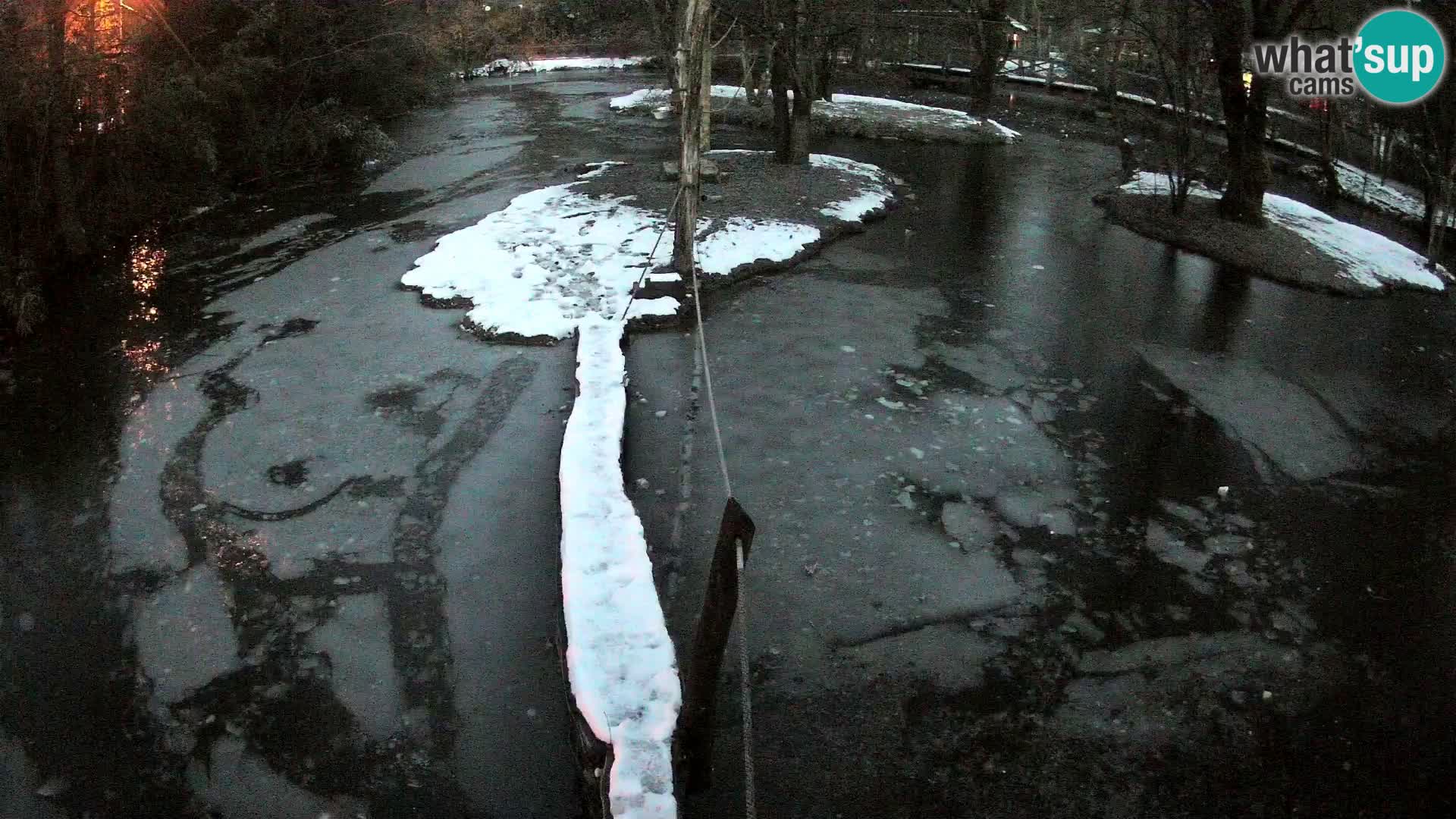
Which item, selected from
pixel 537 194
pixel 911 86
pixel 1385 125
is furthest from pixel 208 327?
pixel 911 86

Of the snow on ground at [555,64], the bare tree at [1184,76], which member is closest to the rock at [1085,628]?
the bare tree at [1184,76]

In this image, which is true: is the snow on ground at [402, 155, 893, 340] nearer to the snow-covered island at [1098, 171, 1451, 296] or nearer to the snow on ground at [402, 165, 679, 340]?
the snow on ground at [402, 165, 679, 340]

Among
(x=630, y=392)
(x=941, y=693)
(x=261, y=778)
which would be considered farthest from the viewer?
(x=630, y=392)

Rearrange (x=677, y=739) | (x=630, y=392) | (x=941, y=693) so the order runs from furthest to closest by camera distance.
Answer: (x=630, y=392) → (x=941, y=693) → (x=677, y=739)

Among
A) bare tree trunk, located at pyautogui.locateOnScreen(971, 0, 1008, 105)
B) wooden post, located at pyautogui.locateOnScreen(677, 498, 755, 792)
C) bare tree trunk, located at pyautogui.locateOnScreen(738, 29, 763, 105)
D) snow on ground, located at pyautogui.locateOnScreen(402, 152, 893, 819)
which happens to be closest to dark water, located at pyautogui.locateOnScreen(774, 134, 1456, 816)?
wooden post, located at pyautogui.locateOnScreen(677, 498, 755, 792)

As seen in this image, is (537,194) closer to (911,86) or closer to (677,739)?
(677,739)
